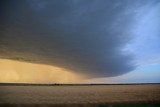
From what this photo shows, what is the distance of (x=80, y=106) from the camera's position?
47000mm

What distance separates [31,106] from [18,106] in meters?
2.52

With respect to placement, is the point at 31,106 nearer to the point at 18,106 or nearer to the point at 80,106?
the point at 18,106

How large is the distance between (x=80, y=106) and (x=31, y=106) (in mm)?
9860

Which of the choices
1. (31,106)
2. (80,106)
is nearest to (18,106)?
(31,106)

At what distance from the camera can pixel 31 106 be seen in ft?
158

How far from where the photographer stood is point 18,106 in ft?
156

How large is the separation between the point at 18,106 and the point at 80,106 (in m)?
12.2
